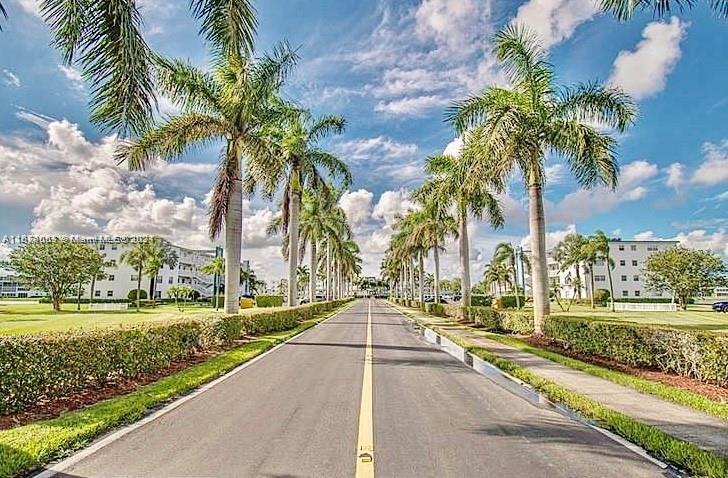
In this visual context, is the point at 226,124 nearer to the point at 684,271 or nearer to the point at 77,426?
the point at 77,426

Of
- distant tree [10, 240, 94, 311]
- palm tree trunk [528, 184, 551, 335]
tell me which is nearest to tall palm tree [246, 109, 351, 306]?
palm tree trunk [528, 184, 551, 335]

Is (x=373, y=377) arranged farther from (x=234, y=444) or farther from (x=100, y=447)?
(x=100, y=447)

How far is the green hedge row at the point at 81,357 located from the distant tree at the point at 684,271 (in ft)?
177

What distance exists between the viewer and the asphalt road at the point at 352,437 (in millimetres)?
4777

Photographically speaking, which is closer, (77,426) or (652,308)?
(77,426)

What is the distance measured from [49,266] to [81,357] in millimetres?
52804

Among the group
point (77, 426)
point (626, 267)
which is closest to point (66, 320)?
point (77, 426)

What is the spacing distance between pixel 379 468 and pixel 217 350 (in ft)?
36.4

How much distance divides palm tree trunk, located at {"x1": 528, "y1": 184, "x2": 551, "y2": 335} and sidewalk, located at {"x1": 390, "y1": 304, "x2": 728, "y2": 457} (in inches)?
236

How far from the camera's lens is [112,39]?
24.5 feet

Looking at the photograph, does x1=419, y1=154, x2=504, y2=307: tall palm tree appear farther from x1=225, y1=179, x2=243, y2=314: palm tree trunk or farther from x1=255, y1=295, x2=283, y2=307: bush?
x1=255, y1=295, x2=283, y2=307: bush

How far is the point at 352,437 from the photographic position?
5.84m

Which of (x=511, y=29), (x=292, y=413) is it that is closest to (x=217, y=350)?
(x=292, y=413)

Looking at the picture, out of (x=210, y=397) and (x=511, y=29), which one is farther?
(x=511, y=29)
